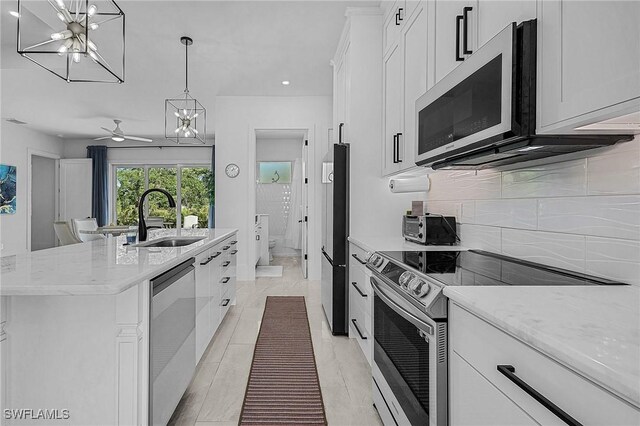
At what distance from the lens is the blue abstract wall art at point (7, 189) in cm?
702

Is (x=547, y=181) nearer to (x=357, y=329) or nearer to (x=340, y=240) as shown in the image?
(x=357, y=329)

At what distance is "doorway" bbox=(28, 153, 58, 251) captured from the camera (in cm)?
852

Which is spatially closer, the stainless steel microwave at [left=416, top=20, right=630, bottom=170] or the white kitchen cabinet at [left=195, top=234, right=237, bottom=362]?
the stainless steel microwave at [left=416, top=20, right=630, bottom=170]

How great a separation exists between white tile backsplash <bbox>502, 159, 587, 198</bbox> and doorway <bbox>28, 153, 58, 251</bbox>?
9.72 m

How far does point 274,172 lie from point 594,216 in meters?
7.44

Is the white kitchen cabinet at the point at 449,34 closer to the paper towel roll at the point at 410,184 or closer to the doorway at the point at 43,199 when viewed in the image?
the paper towel roll at the point at 410,184

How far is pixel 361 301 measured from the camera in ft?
8.38

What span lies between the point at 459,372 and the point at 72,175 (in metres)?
10.1

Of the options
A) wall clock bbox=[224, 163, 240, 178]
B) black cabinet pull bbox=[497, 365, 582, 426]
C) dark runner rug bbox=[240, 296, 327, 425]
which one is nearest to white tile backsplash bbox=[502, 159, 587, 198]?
black cabinet pull bbox=[497, 365, 582, 426]

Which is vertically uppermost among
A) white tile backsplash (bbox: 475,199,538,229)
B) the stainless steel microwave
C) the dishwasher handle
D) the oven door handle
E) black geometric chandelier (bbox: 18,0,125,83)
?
black geometric chandelier (bbox: 18,0,125,83)

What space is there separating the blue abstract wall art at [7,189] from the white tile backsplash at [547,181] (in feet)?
28.2

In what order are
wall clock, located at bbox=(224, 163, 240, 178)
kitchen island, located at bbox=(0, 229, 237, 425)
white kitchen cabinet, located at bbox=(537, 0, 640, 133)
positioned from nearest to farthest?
white kitchen cabinet, located at bbox=(537, 0, 640, 133)
kitchen island, located at bbox=(0, 229, 237, 425)
wall clock, located at bbox=(224, 163, 240, 178)

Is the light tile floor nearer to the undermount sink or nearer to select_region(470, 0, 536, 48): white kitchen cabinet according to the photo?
the undermount sink

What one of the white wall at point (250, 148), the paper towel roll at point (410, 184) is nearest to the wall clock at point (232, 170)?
the white wall at point (250, 148)
